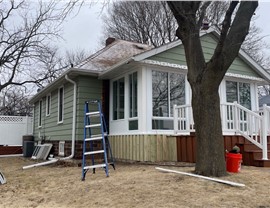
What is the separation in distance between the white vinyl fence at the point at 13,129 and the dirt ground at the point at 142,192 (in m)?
12.0

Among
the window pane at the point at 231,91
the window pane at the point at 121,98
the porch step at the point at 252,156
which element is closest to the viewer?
the porch step at the point at 252,156

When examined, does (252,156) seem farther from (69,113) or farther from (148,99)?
(69,113)

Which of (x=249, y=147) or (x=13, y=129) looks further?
(x=13, y=129)

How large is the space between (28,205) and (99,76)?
230 inches

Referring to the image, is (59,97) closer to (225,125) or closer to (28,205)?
(225,125)

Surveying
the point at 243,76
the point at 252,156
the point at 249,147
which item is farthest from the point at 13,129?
the point at 252,156

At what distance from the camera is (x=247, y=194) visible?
418 cm

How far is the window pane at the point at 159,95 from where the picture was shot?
336 inches

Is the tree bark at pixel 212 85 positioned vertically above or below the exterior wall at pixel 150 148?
above

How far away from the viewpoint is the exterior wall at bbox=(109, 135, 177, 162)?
8.09 m

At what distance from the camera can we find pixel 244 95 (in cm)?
1063

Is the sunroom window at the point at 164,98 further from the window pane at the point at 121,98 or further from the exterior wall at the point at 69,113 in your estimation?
the exterior wall at the point at 69,113

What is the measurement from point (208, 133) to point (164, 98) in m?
3.66

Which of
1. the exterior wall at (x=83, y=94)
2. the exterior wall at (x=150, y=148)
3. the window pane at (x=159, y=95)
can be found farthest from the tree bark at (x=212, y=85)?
the exterior wall at (x=83, y=94)
